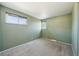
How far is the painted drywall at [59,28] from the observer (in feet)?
14.7

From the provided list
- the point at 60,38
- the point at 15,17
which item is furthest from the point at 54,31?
the point at 15,17

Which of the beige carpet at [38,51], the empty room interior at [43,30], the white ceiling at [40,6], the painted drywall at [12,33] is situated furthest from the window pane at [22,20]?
the beige carpet at [38,51]

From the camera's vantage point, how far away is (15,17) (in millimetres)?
3787

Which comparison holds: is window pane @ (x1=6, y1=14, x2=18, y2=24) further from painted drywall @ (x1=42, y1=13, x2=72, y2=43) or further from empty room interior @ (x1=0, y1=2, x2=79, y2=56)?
painted drywall @ (x1=42, y1=13, x2=72, y2=43)

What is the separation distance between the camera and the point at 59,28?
5.11 metres

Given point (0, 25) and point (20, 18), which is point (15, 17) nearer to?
point (20, 18)

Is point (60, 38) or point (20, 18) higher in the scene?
point (20, 18)

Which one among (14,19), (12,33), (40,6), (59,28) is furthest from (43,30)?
(40,6)

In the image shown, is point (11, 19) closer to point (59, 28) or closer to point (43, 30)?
point (59, 28)

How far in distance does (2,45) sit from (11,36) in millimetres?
597

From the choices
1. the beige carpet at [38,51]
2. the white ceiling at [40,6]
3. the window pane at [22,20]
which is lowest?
the beige carpet at [38,51]

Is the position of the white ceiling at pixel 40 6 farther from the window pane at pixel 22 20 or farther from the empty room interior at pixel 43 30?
the window pane at pixel 22 20

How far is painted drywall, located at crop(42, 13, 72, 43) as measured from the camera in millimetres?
4489

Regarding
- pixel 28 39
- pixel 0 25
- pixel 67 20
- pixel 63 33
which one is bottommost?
pixel 28 39
